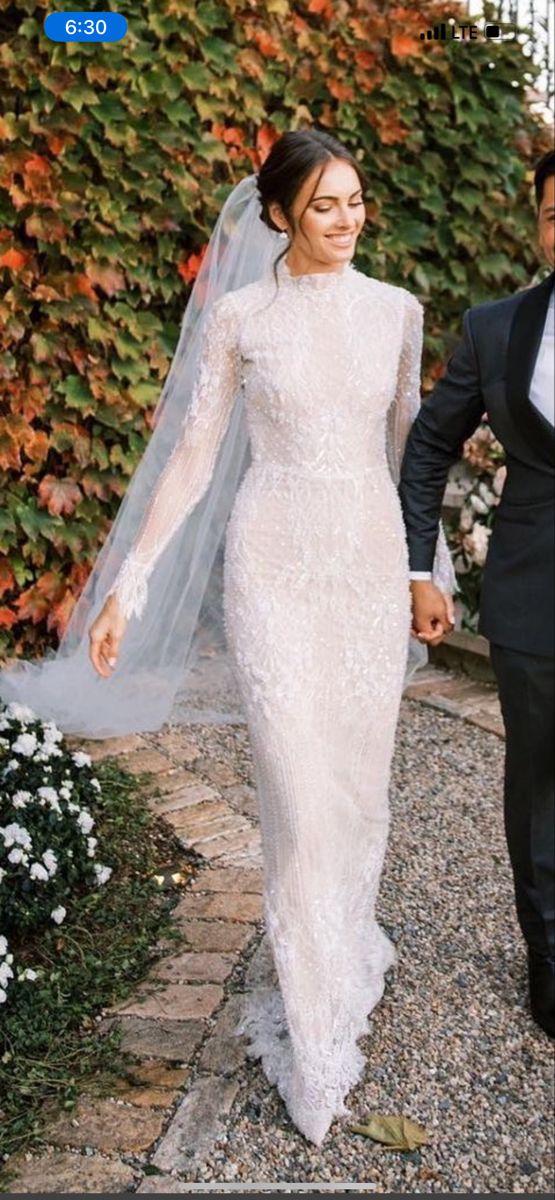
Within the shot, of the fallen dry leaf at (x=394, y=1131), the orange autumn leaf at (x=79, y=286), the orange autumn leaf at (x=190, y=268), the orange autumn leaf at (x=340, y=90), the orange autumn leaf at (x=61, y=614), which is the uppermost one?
the orange autumn leaf at (x=340, y=90)

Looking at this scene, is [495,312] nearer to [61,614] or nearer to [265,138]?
[61,614]

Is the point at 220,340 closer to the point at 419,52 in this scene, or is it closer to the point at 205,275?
the point at 205,275

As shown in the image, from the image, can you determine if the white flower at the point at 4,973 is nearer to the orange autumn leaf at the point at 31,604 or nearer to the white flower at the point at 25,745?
the white flower at the point at 25,745

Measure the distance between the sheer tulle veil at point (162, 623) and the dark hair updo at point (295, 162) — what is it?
1.34 metres

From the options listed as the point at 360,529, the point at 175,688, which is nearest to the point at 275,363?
the point at 360,529

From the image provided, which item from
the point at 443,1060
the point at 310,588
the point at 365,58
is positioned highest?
the point at 365,58

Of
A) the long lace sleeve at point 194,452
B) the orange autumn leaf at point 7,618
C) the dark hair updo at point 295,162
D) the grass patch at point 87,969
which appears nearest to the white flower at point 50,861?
the grass patch at point 87,969

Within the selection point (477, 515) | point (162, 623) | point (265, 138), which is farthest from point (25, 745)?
point (265, 138)

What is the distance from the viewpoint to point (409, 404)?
2594mm

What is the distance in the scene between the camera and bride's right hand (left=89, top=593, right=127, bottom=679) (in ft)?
8.04

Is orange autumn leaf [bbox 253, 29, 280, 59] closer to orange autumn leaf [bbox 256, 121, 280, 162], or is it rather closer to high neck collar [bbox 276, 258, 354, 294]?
orange autumn leaf [bbox 256, 121, 280, 162]

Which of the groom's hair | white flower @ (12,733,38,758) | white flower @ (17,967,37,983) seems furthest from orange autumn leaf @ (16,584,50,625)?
the groom's hair

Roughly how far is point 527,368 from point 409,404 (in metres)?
0.42

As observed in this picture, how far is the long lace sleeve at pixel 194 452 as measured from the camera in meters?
2.47
